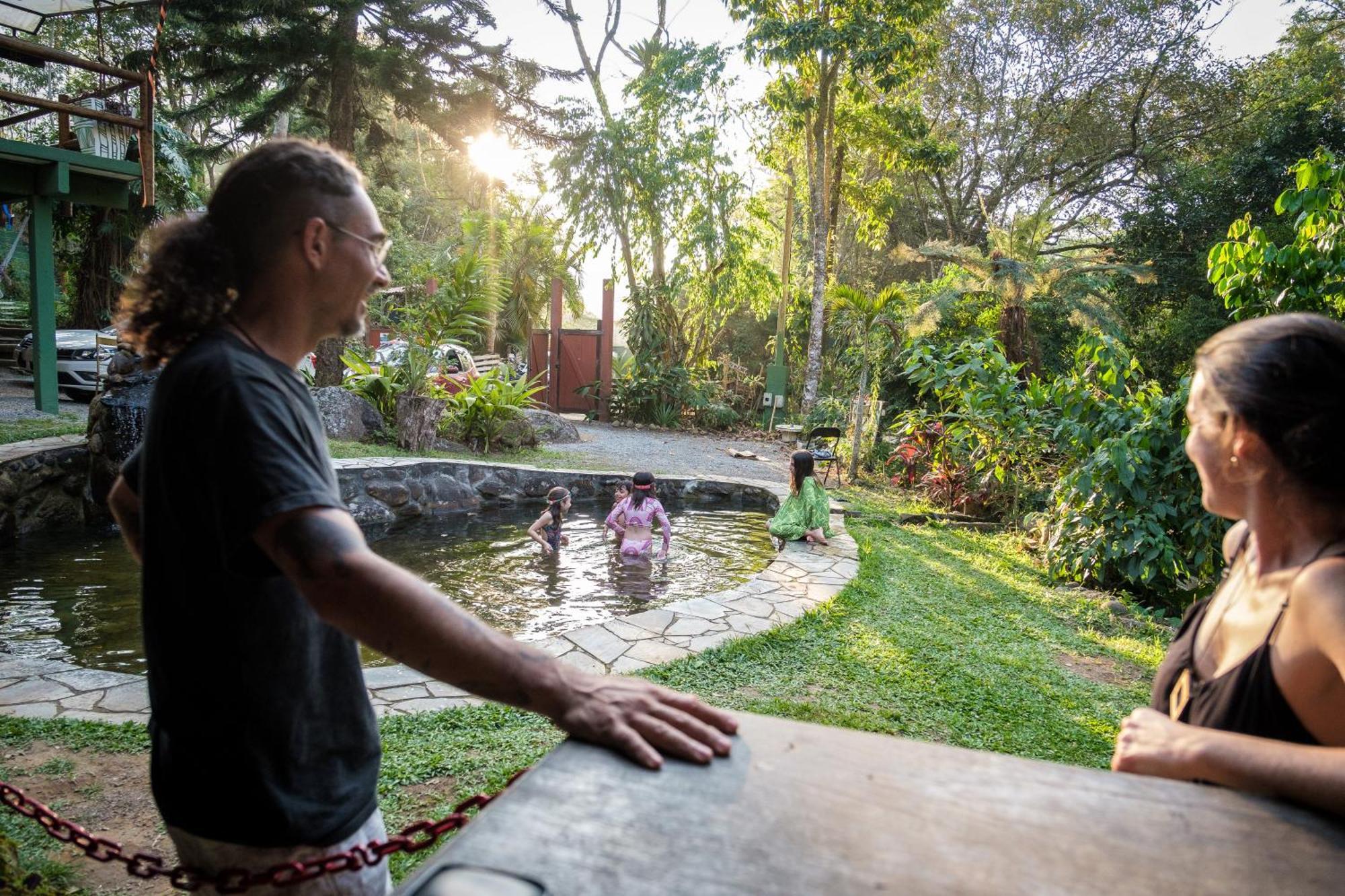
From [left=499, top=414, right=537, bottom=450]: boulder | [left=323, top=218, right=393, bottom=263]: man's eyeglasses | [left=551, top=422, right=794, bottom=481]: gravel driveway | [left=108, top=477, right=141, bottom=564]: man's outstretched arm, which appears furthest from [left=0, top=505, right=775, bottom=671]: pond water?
[left=323, top=218, right=393, bottom=263]: man's eyeglasses

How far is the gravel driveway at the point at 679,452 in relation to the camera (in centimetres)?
1212

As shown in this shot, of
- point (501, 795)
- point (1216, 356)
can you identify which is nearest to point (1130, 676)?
point (1216, 356)

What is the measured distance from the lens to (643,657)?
4.55 metres

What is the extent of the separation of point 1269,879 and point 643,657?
3.88 metres

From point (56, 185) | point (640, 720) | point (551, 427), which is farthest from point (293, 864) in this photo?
point (551, 427)

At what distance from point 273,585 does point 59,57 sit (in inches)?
408

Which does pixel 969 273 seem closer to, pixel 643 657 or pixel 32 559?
pixel 643 657

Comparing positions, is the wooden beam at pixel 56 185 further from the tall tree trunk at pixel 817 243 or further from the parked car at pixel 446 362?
the tall tree trunk at pixel 817 243

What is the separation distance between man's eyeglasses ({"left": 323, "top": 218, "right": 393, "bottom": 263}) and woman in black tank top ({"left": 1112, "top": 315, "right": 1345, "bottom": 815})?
56.5 inches

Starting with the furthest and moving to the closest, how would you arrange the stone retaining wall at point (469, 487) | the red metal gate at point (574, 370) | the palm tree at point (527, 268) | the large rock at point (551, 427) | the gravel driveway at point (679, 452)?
the palm tree at point (527, 268), the red metal gate at point (574, 370), the large rock at point (551, 427), the gravel driveway at point (679, 452), the stone retaining wall at point (469, 487)

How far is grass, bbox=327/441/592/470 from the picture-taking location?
1013 centimetres

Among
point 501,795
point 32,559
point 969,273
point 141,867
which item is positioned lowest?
point 32,559

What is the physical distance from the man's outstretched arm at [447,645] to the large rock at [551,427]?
491 inches

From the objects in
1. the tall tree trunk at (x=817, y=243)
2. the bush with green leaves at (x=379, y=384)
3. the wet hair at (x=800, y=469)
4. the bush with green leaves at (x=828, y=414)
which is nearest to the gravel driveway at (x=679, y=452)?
the bush with green leaves at (x=828, y=414)
